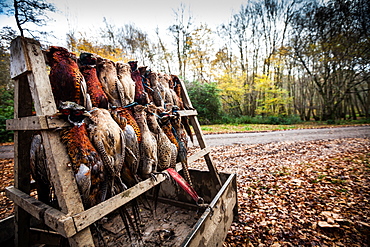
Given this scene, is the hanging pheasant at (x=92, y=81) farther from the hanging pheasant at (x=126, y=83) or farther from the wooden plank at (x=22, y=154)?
the wooden plank at (x=22, y=154)

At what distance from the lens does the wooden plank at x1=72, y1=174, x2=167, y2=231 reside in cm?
104

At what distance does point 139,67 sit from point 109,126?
3.34ft

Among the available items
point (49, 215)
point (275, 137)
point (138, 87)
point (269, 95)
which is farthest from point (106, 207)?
point (269, 95)

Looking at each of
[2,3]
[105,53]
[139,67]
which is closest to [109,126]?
[139,67]

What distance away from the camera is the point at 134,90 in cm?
184

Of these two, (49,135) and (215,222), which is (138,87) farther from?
(215,222)

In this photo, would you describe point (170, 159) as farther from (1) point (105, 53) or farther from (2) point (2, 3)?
(1) point (105, 53)

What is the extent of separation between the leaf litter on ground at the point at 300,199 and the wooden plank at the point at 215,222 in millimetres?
493

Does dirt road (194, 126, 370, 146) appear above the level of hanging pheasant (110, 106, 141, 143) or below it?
below

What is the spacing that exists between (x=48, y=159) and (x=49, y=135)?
162mm

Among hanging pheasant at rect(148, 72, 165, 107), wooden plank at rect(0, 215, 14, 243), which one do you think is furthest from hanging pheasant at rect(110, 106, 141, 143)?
wooden plank at rect(0, 215, 14, 243)

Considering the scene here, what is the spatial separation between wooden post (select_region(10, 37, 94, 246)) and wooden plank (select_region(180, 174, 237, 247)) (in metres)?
0.77

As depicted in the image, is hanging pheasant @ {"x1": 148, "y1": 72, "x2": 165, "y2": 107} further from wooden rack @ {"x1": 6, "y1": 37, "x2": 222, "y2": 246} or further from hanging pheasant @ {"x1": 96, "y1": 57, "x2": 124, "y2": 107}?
wooden rack @ {"x1": 6, "y1": 37, "x2": 222, "y2": 246}

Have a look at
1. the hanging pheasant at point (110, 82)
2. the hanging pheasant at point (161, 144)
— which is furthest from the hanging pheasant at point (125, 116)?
the hanging pheasant at point (161, 144)
